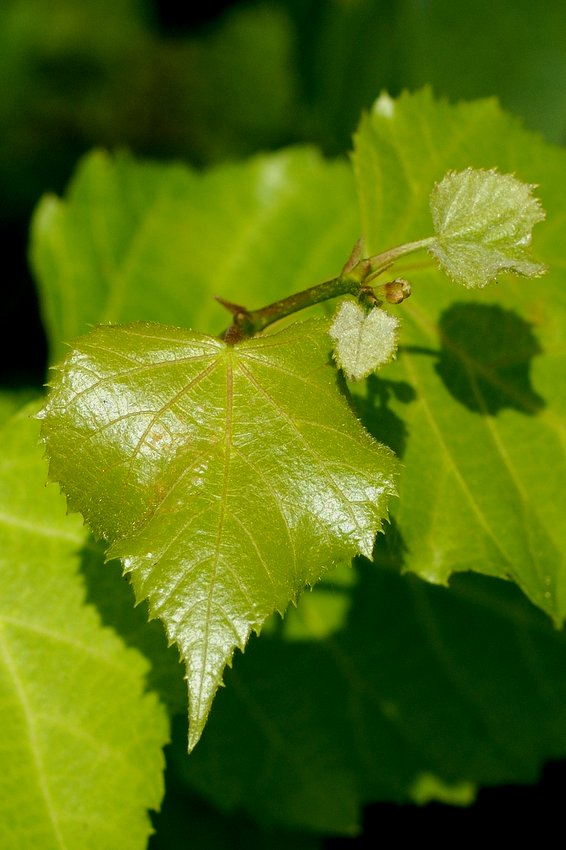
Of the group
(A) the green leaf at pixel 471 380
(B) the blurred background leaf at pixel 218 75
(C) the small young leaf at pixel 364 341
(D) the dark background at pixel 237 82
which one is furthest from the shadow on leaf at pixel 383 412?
(B) the blurred background leaf at pixel 218 75

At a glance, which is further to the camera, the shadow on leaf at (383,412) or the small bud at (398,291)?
the shadow on leaf at (383,412)

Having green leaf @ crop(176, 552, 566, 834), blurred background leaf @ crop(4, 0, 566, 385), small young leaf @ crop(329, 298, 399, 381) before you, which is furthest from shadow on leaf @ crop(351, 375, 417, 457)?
blurred background leaf @ crop(4, 0, 566, 385)

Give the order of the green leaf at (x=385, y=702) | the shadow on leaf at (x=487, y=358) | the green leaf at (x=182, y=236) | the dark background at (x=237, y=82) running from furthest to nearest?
the dark background at (x=237, y=82), the green leaf at (x=182, y=236), the green leaf at (x=385, y=702), the shadow on leaf at (x=487, y=358)

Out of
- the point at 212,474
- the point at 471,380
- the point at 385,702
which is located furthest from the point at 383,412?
the point at 385,702

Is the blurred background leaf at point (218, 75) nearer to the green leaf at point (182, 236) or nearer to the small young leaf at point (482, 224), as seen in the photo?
the green leaf at point (182, 236)

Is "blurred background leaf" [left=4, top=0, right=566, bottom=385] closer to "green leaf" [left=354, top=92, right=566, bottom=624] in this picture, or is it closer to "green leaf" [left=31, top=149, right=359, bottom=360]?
"green leaf" [left=31, top=149, right=359, bottom=360]

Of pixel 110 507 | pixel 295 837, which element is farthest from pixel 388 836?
pixel 110 507

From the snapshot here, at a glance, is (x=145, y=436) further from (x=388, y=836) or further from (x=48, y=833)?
(x=388, y=836)
